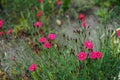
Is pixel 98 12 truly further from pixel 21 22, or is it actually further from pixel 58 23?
pixel 21 22

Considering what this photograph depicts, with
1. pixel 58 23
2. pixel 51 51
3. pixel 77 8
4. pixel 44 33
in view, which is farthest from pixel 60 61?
pixel 77 8

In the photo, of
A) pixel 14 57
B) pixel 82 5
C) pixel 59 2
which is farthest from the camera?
pixel 82 5

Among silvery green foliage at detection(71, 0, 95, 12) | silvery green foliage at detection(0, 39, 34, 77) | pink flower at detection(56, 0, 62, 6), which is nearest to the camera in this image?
silvery green foliage at detection(0, 39, 34, 77)

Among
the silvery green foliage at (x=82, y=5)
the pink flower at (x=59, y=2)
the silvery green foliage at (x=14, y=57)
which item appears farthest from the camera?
the silvery green foliage at (x=82, y=5)

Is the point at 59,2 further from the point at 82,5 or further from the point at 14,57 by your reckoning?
the point at 14,57

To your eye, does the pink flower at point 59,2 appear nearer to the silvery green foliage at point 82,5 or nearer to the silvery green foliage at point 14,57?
→ the silvery green foliage at point 82,5

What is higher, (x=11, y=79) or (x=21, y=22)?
(x=21, y=22)

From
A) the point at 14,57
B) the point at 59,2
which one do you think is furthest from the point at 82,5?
the point at 14,57

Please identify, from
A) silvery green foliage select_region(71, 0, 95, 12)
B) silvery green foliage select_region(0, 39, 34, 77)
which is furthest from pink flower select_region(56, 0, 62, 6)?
silvery green foliage select_region(0, 39, 34, 77)

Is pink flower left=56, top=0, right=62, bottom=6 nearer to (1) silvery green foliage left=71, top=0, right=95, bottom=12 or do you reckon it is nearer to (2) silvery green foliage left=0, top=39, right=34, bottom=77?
(1) silvery green foliage left=71, top=0, right=95, bottom=12

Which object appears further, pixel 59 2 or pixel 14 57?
pixel 59 2

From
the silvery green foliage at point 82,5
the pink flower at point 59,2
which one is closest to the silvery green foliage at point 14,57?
the pink flower at point 59,2
